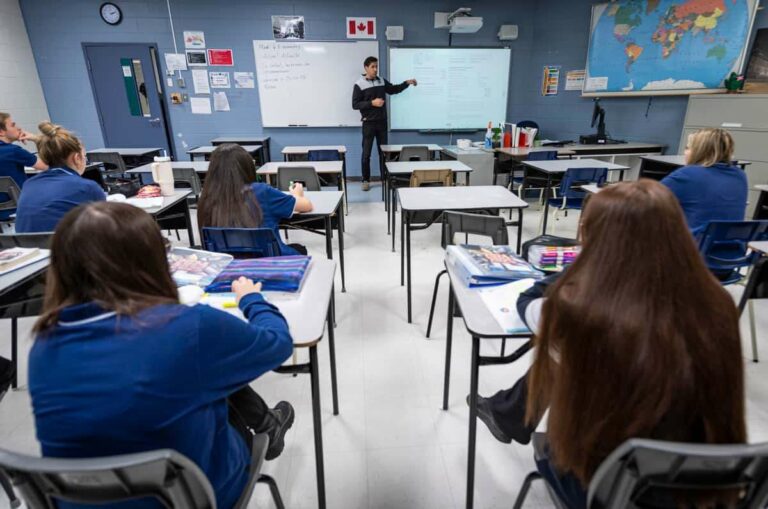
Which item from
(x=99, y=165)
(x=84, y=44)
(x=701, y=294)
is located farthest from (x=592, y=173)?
(x=84, y=44)

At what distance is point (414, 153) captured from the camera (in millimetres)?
5145

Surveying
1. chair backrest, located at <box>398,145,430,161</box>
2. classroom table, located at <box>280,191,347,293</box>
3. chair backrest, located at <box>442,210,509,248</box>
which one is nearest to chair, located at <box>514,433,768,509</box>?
chair backrest, located at <box>442,210,509,248</box>

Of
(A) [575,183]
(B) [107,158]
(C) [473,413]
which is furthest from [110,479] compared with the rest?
(B) [107,158]

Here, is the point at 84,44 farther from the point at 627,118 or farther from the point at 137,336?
the point at 627,118

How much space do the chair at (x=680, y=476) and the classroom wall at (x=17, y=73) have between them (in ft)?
24.7

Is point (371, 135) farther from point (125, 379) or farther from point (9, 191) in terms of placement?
point (125, 379)

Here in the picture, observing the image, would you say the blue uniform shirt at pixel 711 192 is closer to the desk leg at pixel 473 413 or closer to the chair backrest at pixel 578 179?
the chair backrest at pixel 578 179

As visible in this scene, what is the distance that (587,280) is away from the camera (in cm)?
73

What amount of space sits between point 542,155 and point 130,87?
6.11 m

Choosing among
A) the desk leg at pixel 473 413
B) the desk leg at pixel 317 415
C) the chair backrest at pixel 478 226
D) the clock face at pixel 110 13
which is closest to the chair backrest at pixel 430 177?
the chair backrest at pixel 478 226

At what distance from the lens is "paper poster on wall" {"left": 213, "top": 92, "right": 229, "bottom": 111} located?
250 inches

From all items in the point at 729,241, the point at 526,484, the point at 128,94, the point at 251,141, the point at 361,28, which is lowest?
the point at 526,484

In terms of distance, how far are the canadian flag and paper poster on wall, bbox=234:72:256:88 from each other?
1647 mm

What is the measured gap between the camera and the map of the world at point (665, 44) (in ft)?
14.6
